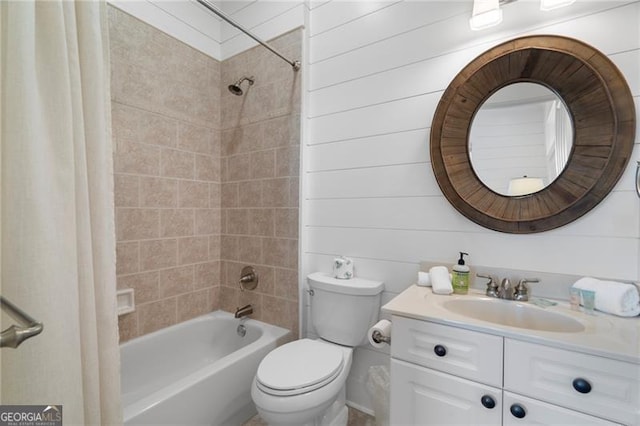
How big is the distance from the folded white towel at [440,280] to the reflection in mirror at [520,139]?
43 cm

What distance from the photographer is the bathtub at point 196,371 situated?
118 centimetres

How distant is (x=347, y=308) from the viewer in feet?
4.90

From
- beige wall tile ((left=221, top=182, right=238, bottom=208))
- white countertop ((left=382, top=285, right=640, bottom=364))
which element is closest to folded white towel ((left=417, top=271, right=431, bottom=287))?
white countertop ((left=382, top=285, right=640, bottom=364))

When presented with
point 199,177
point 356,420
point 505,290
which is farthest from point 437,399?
point 199,177

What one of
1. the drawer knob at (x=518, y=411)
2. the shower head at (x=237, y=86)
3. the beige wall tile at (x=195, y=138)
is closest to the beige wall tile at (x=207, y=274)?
the beige wall tile at (x=195, y=138)

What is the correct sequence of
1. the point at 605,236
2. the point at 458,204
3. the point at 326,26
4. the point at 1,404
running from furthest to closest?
1. the point at 326,26
2. the point at 458,204
3. the point at 605,236
4. the point at 1,404

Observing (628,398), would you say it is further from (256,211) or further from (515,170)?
(256,211)

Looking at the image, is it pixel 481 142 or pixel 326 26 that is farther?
pixel 326 26

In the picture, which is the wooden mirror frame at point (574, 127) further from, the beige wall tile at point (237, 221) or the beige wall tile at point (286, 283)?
the beige wall tile at point (237, 221)

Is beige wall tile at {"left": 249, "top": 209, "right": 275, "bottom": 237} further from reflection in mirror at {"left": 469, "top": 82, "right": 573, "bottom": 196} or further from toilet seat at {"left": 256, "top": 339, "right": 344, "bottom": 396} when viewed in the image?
reflection in mirror at {"left": 469, "top": 82, "right": 573, "bottom": 196}

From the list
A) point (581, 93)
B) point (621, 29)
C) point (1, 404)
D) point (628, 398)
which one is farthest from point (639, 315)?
point (1, 404)

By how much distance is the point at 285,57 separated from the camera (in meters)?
1.81

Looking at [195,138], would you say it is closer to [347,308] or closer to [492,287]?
[347,308]

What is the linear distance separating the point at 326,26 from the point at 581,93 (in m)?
1.36
